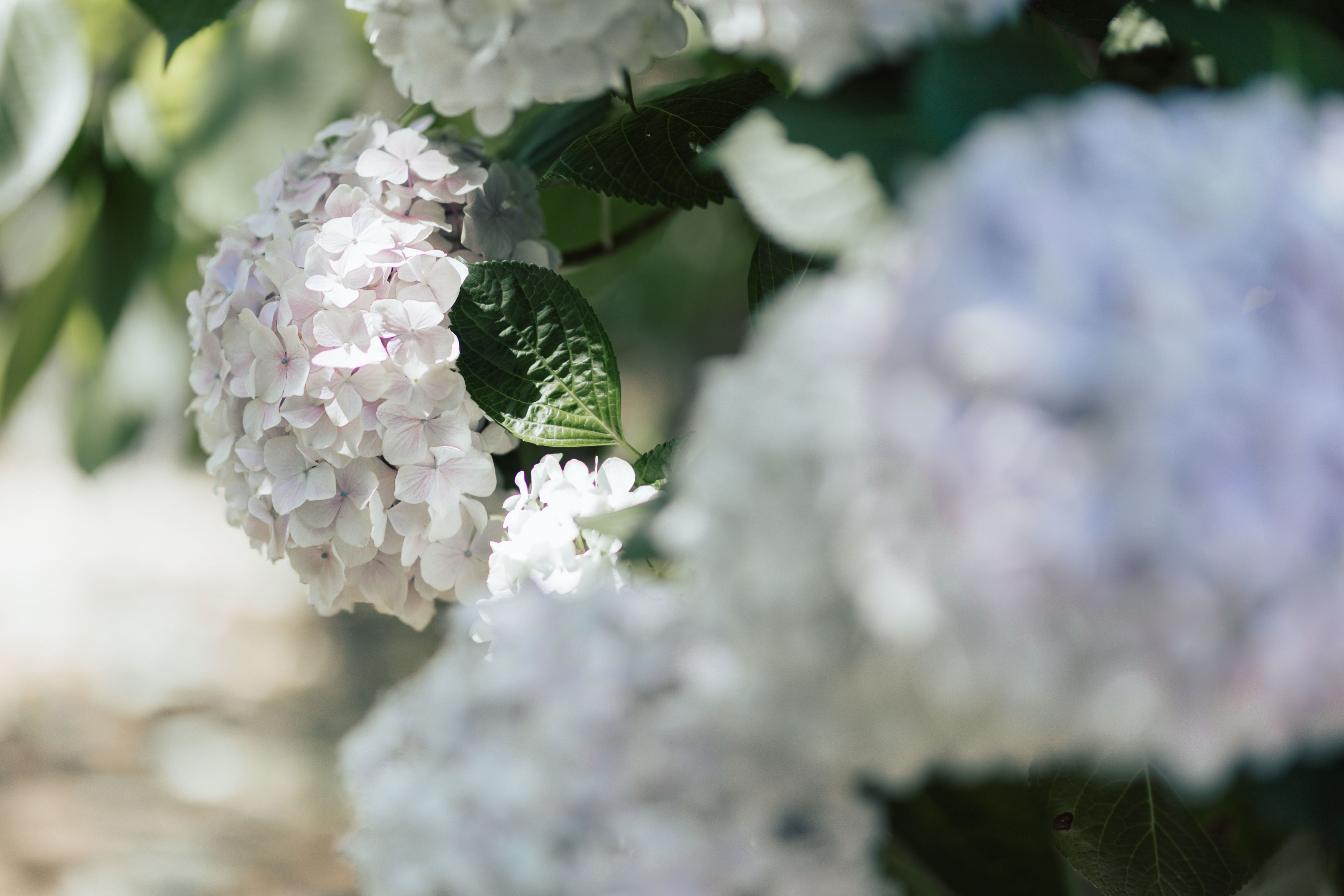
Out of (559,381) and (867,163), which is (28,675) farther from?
(867,163)

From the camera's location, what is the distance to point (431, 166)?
0.49 meters

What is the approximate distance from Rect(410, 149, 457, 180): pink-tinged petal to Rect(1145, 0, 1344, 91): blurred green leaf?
12.2 inches

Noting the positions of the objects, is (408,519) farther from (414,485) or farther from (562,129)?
(562,129)

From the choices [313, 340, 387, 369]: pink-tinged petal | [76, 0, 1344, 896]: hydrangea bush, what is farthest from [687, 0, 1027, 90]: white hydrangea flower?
[313, 340, 387, 369]: pink-tinged petal

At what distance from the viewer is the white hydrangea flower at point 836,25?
0.26m

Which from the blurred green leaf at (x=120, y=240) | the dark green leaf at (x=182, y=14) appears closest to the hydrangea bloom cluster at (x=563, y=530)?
the dark green leaf at (x=182, y=14)

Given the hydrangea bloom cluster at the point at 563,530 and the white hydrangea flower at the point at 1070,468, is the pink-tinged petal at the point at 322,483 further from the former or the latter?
the white hydrangea flower at the point at 1070,468

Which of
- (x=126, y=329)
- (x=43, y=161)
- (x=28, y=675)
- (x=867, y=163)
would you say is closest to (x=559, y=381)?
(x=867, y=163)

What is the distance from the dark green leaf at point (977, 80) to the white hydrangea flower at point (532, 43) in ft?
0.37

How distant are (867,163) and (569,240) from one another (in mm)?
469

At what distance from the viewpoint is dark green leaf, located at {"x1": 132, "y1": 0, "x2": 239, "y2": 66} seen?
0.42 metres

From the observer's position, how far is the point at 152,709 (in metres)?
2.30

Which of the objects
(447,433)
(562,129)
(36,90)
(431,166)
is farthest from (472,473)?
(36,90)

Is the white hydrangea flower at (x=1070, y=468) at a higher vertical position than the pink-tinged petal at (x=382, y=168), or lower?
higher
